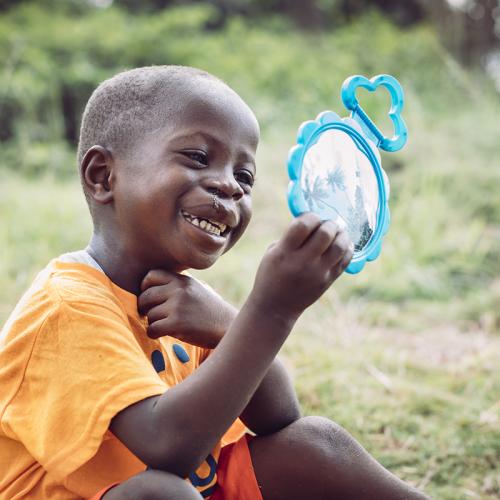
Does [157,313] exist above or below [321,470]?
above

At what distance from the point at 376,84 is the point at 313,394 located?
129 centimetres

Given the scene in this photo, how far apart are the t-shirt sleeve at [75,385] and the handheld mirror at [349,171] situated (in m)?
→ 0.36

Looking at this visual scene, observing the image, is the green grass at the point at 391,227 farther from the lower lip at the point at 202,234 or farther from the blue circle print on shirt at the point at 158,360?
the lower lip at the point at 202,234

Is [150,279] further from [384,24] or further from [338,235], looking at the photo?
[384,24]

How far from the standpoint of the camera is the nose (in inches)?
49.1

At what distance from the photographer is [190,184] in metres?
1.24

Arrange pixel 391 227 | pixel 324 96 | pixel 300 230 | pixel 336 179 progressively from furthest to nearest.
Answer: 1. pixel 324 96
2. pixel 391 227
3. pixel 336 179
4. pixel 300 230

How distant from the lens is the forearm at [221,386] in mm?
1095

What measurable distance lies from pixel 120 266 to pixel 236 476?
1.65ft

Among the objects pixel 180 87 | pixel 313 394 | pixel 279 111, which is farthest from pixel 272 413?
pixel 279 111

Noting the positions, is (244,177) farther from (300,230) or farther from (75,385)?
(75,385)

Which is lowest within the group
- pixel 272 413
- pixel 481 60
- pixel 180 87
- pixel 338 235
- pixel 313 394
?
pixel 313 394

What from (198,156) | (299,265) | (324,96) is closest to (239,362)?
(299,265)

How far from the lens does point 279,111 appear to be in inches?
247
